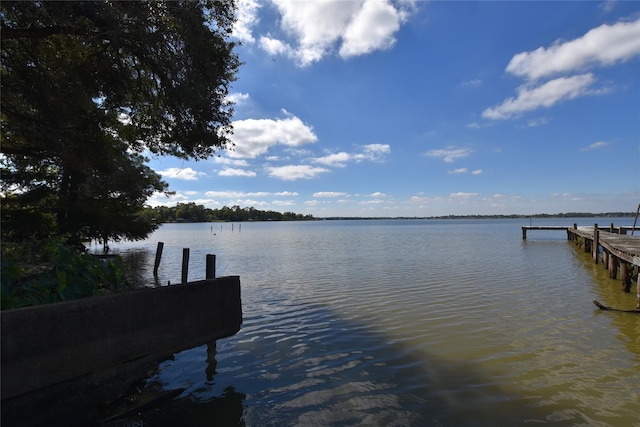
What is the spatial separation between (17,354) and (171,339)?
2273 mm

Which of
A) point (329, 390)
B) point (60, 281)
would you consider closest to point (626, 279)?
point (329, 390)

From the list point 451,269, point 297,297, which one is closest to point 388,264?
point 451,269

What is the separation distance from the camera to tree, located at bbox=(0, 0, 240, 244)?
871 centimetres

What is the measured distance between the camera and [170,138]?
12.4 meters

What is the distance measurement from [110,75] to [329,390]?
1025cm

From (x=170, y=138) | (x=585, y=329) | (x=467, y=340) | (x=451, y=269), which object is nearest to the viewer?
(x=467, y=340)

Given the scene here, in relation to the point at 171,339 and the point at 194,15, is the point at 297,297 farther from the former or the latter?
the point at 194,15

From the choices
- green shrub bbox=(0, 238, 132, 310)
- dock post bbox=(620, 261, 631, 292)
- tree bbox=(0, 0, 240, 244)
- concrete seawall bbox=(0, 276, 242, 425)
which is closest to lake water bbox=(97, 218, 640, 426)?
dock post bbox=(620, 261, 631, 292)

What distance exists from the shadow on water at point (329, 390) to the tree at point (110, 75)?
20.5ft

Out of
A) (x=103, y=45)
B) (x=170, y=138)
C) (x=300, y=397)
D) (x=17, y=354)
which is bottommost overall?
(x=300, y=397)

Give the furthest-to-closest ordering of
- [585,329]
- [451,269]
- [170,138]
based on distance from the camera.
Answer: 1. [451,269]
2. [170,138]
3. [585,329]

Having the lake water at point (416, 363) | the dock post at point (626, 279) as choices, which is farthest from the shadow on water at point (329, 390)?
the dock post at point (626, 279)

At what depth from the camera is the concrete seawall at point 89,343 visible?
4.53 m

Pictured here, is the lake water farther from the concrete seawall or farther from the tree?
the tree
